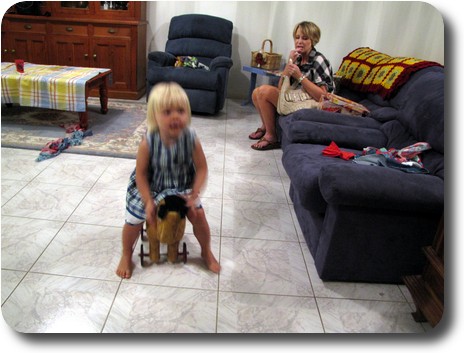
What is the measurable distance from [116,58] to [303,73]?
2.05 m

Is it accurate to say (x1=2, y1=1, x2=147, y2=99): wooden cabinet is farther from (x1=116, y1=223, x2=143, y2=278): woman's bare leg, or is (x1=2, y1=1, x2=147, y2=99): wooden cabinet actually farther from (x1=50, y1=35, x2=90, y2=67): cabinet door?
(x1=116, y1=223, x2=143, y2=278): woman's bare leg

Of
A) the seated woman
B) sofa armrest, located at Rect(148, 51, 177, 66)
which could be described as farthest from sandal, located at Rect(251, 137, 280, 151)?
sofa armrest, located at Rect(148, 51, 177, 66)

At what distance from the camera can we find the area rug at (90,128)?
83.7 inches

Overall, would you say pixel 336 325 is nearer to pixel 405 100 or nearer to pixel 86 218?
pixel 86 218

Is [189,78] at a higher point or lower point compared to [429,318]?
higher

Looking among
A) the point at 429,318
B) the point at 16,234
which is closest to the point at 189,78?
the point at 16,234

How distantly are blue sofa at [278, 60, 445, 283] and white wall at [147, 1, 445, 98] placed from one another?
33cm

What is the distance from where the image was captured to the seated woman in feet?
6.20

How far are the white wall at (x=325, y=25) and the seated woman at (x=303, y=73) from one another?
0.10m

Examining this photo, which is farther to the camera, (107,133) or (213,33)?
(213,33)

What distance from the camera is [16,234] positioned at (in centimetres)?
135

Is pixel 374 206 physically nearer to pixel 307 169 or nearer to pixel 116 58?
pixel 307 169

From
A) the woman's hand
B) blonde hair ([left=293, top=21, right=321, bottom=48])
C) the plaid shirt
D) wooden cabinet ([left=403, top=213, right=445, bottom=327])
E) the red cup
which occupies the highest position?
blonde hair ([left=293, top=21, right=321, bottom=48])

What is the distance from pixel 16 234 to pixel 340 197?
1.19 m
